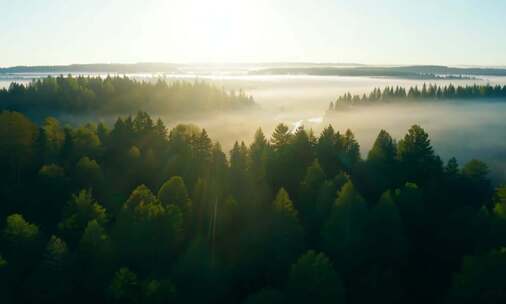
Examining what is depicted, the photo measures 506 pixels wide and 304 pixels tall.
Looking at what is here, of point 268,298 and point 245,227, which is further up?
point 245,227

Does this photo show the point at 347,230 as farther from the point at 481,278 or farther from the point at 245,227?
the point at 481,278

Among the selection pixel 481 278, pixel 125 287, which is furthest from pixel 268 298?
pixel 481 278

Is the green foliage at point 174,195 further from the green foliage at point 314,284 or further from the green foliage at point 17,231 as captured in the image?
the green foliage at point 314,284

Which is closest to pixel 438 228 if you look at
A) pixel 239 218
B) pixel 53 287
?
pixel 239 218

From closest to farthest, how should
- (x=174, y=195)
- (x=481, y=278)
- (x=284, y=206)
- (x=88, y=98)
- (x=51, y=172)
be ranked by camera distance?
(x=481, y=278)
(x=284, y=206)
(x=174, y=195)
(x=51, y=172)
(x=88, y=98)

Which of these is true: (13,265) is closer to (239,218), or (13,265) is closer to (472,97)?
(239,218)

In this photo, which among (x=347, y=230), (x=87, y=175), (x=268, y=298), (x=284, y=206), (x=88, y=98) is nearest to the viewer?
(x=268, y=298)

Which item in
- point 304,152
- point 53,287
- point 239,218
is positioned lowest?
point 53,287

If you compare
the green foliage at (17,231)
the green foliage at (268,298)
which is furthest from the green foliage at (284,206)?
the green foliage at (17,231)
